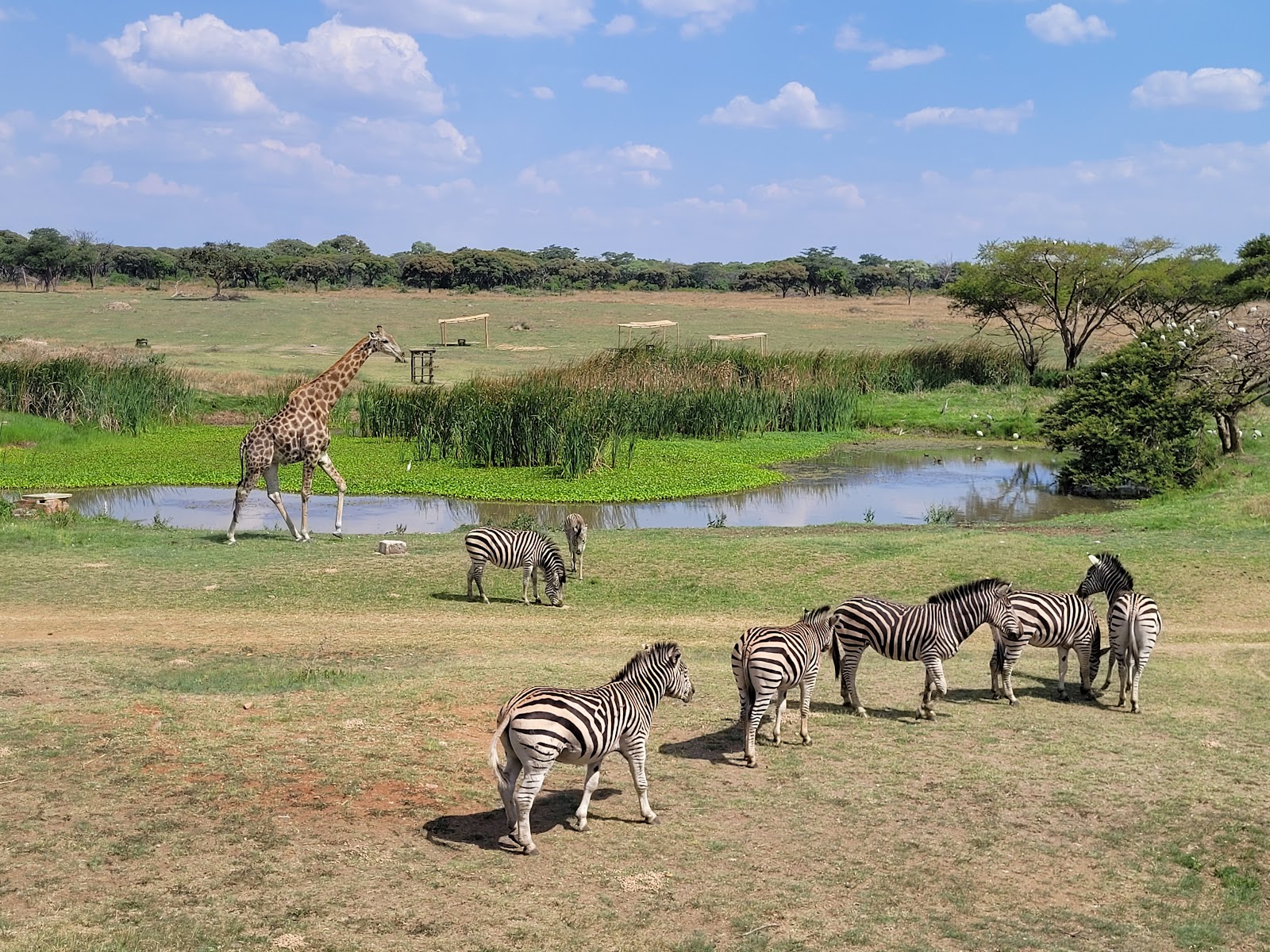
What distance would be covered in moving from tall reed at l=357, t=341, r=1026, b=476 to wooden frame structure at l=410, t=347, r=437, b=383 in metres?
2.58

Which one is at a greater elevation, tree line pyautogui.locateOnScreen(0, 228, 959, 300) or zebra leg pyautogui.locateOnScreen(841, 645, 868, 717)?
tree line pyautogui.locateOnScreen(0, 228, 959, 300)

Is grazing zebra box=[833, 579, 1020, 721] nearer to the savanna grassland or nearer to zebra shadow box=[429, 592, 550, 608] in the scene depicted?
the savanna grassland

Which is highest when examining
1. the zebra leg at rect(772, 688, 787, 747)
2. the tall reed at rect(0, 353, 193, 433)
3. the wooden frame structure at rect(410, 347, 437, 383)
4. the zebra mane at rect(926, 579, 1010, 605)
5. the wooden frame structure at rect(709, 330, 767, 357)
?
the wooden frame structure at rect(709, 330, 767, 357)

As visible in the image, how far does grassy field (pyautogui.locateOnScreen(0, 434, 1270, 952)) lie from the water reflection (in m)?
8.30

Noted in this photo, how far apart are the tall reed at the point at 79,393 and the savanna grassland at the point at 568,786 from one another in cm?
1743

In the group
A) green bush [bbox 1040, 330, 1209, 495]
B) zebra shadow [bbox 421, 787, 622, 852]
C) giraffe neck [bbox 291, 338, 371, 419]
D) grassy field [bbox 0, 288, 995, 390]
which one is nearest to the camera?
zebra shadow [bbox 421, 787, 622, 852]

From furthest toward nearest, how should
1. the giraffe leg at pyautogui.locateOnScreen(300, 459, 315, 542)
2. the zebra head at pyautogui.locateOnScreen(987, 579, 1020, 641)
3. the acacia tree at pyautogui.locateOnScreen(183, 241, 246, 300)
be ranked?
the acacia tree at pyautogui.locateOnScreen(183, 241, 246, 300) → the giraffe leg at pyautogui.locateOnScreen(300, 459, 315, 542) → the zebra head at pyautogui.locateOnScreen(987, 579, 1020, 641)

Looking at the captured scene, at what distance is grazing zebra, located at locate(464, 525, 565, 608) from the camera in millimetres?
15523

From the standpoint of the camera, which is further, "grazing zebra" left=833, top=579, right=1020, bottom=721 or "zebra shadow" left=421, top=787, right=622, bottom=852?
"grazing zebra" left=833, top=579, right=1020, bottom=721

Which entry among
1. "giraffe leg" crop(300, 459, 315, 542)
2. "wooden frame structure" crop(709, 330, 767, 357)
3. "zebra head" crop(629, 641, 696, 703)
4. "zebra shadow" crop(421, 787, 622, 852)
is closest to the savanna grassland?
"zebra shadow" crop(421, 787, 622, 852)

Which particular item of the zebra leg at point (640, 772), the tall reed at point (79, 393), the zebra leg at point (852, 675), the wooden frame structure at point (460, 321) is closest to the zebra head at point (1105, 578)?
the zebra leg at point (852, 675)

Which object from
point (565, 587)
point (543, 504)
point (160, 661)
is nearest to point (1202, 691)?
point (565, 587)

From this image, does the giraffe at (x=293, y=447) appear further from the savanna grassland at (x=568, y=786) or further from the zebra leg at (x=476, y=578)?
the zebra leg at (x=476, y=578)

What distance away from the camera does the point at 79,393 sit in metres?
32.6
